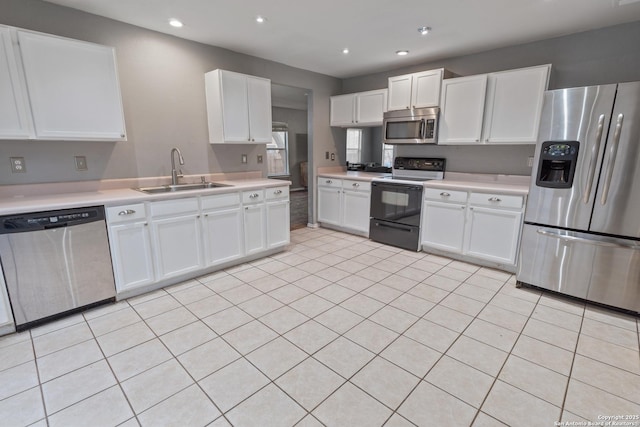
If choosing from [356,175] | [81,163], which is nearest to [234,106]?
[81,163]

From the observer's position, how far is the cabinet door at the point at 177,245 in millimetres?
2760

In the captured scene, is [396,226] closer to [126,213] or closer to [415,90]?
[415,90]

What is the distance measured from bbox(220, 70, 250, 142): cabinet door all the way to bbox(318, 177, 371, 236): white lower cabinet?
1.66 m

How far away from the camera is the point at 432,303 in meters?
2.62

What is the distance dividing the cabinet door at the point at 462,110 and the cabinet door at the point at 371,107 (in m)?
0.93

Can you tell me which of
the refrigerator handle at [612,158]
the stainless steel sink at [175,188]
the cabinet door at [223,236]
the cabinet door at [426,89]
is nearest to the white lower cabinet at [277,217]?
the cabinet door at [223,236]

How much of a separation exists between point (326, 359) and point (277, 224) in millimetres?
2075

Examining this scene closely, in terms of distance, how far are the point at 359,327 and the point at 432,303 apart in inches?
30.2

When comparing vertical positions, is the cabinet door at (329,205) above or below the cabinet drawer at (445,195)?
below

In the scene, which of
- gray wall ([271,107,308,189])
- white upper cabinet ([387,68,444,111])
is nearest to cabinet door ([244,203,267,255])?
white upper cabinet ([387,68,444,111])

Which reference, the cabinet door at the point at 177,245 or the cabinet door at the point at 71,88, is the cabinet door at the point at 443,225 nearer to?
the cabinet door at the point at 177,245

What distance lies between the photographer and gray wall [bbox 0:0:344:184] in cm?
250

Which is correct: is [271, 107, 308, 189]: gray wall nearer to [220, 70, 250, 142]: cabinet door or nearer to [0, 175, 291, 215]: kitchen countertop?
[220, 70, 250, 142]: cabinet door

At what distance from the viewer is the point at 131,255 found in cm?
260
